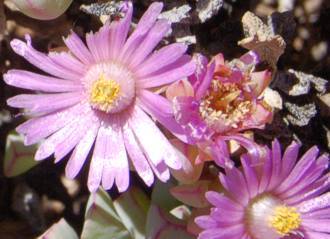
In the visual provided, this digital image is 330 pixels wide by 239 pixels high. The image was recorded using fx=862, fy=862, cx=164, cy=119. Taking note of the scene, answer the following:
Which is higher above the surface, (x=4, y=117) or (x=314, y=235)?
(x=4, y=117)

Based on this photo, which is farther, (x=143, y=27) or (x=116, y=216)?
(x=116, y=216)

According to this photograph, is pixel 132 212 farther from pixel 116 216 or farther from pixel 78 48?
pixel 78 48

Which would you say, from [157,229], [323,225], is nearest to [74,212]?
[157,229]

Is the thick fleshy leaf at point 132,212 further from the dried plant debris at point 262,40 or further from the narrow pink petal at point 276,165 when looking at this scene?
the dried plant debris at point 262,40

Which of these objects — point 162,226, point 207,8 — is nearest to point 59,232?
point 162,226

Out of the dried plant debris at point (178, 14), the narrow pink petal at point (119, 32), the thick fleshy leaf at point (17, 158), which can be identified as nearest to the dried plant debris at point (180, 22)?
the dried plant debris at point (178, 14)

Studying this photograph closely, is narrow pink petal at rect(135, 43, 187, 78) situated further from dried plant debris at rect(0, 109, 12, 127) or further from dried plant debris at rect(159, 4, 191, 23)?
dried plant debris at rect(0, 109, 12, 127)

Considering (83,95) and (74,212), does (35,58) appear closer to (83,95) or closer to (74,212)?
(83,95)

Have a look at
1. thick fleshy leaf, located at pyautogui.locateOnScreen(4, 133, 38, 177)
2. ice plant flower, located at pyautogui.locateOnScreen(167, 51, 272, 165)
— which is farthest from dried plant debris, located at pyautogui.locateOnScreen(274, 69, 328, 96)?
thick fleshy leaf, located at pyautogui.locateOnScreen(4, 133, 38, 177)
